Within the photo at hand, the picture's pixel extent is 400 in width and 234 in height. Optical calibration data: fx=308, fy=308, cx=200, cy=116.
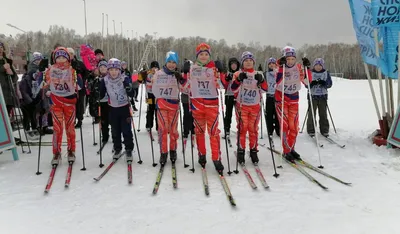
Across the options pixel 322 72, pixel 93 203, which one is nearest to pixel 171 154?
pixel 93 203

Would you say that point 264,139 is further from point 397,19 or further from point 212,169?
point 397,19

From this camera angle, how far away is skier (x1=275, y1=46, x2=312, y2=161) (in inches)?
233

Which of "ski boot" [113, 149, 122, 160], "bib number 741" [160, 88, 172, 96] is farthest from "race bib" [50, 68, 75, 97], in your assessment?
"bib number 741" [160, 88, 172, 96]

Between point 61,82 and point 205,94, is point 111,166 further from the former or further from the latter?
point 205,94

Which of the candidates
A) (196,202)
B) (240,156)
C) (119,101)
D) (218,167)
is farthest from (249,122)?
(119,101)

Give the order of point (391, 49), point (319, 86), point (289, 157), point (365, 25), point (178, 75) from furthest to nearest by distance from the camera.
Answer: point (319, 86), point (365, 25), point (391, 49), point (289, 157), point (178, 75)

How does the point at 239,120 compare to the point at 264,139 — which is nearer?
the point at 239,120

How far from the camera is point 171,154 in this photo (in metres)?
5.81

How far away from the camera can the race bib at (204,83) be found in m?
5.32

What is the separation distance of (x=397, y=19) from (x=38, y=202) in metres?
7.56

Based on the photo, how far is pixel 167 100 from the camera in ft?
18.9

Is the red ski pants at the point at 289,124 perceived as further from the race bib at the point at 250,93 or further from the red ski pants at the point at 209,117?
the red ski pants at the point at 209,117

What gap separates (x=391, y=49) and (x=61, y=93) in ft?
23.0

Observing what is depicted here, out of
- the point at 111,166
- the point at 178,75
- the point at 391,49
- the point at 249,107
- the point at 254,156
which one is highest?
the point at 391,49
